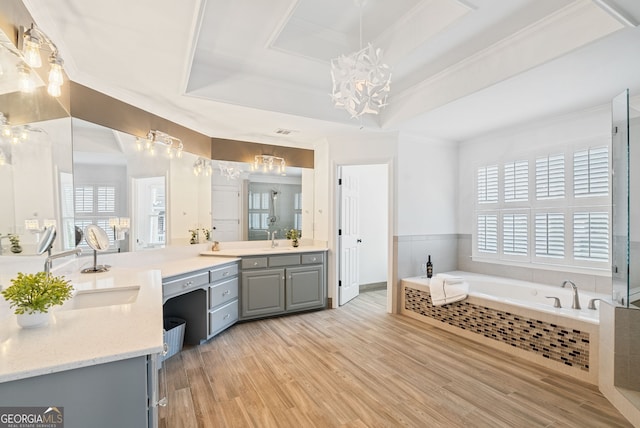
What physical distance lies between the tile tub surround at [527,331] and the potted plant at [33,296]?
3.45 meters

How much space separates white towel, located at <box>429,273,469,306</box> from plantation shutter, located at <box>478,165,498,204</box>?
140 cm

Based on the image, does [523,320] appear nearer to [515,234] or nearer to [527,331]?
[527,331]

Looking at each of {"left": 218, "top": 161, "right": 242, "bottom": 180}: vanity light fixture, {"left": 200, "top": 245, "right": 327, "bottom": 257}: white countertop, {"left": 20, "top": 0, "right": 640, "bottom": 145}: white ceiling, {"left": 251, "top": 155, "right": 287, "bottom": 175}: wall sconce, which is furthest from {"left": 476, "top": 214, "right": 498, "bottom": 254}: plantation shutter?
{"left": 218, "top": 161, "right": 242, "bottom": 180}: vanity light fixture

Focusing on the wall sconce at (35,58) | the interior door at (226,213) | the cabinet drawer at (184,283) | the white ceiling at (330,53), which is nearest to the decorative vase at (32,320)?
the wall sconce at (35,58)

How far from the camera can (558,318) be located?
8.53 ft

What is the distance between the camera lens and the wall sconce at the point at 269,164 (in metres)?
4.37

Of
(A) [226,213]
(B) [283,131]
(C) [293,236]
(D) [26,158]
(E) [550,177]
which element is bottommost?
(C) [293,236]

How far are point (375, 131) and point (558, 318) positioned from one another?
2786 millimetres

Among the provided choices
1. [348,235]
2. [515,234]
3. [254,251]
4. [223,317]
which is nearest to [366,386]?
[223,317]

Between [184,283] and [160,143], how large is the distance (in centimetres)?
159

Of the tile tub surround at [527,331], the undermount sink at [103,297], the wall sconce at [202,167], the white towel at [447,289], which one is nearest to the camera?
the undermount sink at [103,297]

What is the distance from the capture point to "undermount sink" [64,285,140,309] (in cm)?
185

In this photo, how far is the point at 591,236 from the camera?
319 centimetres

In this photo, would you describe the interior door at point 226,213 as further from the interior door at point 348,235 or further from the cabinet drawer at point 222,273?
the interior door at point 348,235
